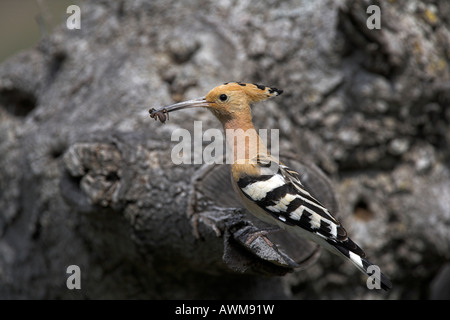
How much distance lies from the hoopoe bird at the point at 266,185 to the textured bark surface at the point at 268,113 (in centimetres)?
44

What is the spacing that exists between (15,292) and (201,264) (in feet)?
5.20

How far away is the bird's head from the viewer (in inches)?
95.4

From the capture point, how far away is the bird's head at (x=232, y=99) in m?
2.42

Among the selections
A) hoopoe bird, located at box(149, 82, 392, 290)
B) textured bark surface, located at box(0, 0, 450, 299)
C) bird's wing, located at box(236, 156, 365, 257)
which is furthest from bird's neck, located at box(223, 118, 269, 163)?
textured bark surface, located at box(0, 0, 450, 299)

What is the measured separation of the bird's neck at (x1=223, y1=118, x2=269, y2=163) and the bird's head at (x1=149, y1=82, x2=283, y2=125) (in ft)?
0.09

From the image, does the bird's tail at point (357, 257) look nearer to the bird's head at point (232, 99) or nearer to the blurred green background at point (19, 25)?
the bird's head at point (232, 99)

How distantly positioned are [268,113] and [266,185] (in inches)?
39.5

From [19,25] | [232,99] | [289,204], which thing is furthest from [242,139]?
[19,25]

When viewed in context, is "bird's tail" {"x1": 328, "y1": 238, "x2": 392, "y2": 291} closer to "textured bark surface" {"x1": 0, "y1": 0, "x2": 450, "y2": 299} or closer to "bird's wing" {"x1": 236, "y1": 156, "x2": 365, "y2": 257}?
"bird's wing" {"x1": 236, "y1": 156, "x2": 365, "y2": 257}

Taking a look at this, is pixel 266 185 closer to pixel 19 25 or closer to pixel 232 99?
pixel 232 99

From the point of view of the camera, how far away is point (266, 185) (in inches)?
89.6

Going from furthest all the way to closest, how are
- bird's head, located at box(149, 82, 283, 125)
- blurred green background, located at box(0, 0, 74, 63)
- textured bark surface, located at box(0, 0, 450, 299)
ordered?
blurred green background, located at box(0, 0, 74, 63) < textured bark surface, located at box(0, 0, 450, 299) < bird's head, located at box(149, 82, 283, 125)

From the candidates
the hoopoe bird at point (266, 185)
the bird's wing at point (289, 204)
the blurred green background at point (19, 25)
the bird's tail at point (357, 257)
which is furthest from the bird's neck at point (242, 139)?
the blurred green background at point (19, 25)

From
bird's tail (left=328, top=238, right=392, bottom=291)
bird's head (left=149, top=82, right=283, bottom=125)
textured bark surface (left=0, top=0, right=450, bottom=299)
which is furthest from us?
textured bark surface (left=0, top=0, right=450, bottom=299)
